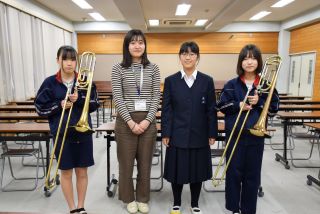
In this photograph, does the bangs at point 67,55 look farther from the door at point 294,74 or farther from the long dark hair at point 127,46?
the door at point 294,74

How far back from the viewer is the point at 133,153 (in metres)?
2.44

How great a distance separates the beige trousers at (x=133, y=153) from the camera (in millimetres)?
2381

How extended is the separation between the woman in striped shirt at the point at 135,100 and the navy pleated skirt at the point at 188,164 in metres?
0.24

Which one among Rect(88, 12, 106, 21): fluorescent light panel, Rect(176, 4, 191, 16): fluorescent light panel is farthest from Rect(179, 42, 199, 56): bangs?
Rect(88, 12, 106, 21): fluorescent light panel

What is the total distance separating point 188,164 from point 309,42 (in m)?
8.83

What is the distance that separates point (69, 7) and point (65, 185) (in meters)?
7.30

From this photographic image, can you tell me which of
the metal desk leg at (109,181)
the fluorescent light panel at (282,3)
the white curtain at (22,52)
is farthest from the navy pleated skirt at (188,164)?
the fluorescent light panel at (282,3)

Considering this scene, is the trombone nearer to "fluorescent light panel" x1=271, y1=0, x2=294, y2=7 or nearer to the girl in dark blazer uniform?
the girl in dark blazer uniform

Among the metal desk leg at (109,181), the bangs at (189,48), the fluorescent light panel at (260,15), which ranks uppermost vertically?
the fluorescent light panel at (260,15)

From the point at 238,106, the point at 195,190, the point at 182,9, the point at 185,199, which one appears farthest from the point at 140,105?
the point at 182,9

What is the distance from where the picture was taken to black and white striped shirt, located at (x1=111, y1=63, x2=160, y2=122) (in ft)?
7.52

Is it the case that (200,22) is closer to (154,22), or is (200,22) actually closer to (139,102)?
(154,22)

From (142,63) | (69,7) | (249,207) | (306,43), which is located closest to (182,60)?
(142,63)

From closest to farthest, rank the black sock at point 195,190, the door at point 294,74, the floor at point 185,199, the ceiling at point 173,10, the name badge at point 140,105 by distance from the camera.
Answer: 1. the name badge at point 140,105
2. the black sock at point 195,190
3. the floor at point 185,199
4. the ceiling at point 173,10
5. the door at point 294,74
